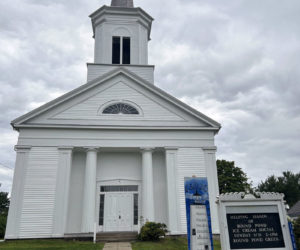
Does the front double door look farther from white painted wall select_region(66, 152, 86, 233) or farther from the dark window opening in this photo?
the dark window opening

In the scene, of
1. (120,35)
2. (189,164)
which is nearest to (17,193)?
(189,164)

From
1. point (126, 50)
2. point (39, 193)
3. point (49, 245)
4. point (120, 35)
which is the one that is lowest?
point (49, 245)

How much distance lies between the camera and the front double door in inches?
607

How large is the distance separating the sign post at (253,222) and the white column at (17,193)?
11518 millimetres

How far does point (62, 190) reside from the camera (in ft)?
48.5

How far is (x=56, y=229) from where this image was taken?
1409 centimetres

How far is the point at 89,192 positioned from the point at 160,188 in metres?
4.06

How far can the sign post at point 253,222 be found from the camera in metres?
6.49

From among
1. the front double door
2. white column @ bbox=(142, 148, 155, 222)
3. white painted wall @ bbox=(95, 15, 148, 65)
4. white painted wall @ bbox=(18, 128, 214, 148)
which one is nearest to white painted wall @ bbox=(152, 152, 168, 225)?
white column @ bbox=(142, 148, 155, 222)

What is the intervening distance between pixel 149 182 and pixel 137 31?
11.9 meters

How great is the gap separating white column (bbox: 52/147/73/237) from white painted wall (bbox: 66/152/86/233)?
794 millimetres

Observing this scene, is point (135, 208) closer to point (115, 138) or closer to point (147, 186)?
point (147, 186)

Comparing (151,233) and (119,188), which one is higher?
(119,188)

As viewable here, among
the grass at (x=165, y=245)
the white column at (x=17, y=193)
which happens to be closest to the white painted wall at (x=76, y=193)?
the white column at (x=17, y=193)
